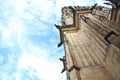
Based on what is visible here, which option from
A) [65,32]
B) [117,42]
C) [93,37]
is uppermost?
[117,42]

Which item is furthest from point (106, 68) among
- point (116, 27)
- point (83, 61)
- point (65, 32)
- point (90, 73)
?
point (65, 32)

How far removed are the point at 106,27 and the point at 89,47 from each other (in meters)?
2.28

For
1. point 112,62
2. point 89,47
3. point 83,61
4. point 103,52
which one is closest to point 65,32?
point 89,47

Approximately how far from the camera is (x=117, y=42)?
1409 centimetres

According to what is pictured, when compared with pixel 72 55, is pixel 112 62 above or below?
above

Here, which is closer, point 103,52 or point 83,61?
point 103,52

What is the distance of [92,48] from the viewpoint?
20.5 m

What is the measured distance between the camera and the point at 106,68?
54.5 feet

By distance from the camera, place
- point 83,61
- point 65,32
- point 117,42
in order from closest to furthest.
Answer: point 117,42 < point 83,61 < point 65,32

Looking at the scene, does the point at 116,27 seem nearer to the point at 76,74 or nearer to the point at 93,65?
the point at 93,65

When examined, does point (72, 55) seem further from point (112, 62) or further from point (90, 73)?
point (112, 62)

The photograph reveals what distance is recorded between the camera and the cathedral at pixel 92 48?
49.1ft

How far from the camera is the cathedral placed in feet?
49.1

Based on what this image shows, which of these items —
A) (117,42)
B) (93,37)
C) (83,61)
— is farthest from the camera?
(93,37)
